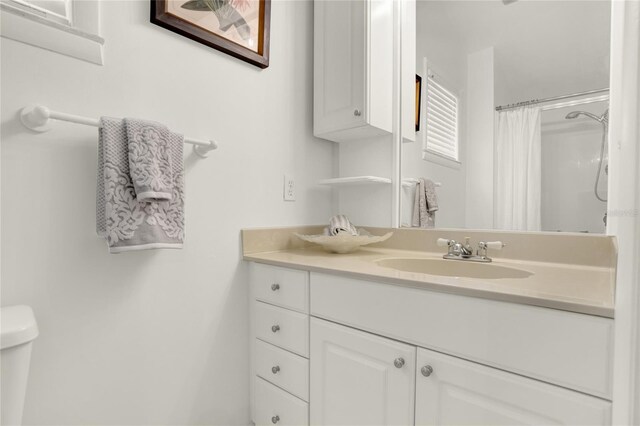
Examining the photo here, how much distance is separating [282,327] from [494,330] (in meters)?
0.71

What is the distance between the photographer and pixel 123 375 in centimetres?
100

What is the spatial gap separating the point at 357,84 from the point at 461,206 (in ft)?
2.23

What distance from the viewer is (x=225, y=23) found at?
1.22 metres

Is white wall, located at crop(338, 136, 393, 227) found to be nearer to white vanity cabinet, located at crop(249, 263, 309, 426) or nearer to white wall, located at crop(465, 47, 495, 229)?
white wall, located at crop(465, 47, 495, 229)

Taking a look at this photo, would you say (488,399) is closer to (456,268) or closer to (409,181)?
(456,268)

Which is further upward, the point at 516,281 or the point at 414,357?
the point at 516,281

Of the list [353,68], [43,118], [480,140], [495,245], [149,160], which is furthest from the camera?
[353,68]

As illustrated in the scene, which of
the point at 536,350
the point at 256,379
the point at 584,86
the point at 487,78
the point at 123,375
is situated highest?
the point at 487,78

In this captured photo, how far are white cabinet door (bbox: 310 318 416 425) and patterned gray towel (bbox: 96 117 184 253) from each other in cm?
57

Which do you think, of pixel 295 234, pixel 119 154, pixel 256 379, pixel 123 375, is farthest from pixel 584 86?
pixel 123 375

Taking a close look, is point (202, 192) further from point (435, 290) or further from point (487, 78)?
point (487, 78)

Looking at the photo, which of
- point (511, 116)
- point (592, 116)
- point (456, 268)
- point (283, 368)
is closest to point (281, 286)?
point (283, 368)

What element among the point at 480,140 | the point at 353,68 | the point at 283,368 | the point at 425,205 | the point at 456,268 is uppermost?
the point at 353,68

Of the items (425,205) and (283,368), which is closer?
(283,368)
